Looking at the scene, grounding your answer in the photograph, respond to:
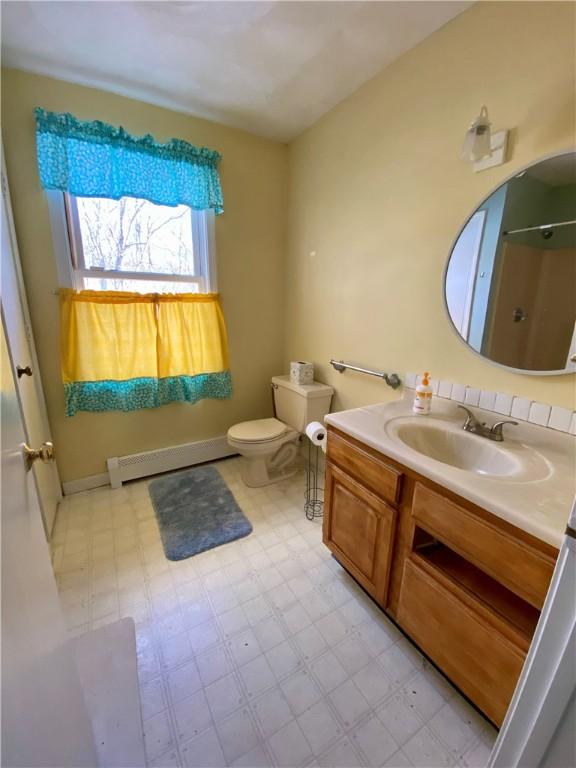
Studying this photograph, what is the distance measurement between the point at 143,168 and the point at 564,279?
7.20 feet

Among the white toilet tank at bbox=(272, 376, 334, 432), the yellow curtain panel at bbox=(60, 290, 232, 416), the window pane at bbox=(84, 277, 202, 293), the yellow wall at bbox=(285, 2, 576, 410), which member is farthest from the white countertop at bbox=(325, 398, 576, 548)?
the window pane at bbox=(84, 277, 202, 293)

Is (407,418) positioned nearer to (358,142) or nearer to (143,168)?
(358,142)

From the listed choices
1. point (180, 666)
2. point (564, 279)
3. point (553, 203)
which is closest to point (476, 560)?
point (564, 279)

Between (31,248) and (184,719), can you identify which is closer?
(184,719)

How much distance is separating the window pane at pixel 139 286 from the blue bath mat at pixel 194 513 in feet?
4.41

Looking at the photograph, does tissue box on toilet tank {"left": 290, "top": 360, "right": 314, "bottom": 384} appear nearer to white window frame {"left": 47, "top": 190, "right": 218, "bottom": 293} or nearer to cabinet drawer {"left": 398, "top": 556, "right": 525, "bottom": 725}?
white window frame {"left": 47, "top": 190, "right": 218, "bottom": 293}

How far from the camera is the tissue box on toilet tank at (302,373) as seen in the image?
2.28m

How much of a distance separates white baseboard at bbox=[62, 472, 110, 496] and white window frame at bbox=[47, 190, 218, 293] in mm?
1258

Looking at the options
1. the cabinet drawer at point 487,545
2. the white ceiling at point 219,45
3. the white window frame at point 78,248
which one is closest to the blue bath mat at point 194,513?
the cabinet drawer at point 487,545

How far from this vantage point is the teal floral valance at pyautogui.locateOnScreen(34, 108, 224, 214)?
1.69 m

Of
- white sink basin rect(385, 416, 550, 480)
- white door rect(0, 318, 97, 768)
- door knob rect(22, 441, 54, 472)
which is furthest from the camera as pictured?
white sink basin rect(385, 416, 550, 480)

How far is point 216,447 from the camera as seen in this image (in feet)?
8.46

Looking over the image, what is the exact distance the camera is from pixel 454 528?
37.8 inches

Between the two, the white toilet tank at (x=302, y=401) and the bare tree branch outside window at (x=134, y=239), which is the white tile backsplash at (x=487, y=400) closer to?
the white toilet tank at (x=302, y=401)
